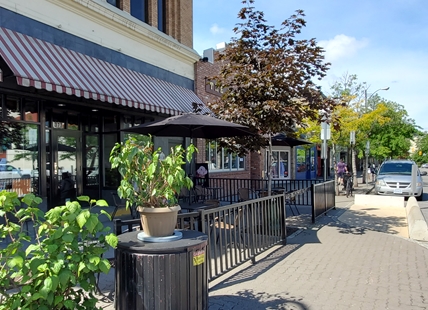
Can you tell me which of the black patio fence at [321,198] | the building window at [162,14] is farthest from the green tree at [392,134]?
the building window at [162,14]

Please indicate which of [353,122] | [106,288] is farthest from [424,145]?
[106,288]

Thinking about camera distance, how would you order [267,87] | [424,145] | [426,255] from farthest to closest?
[424,145] < [267,87] < [426,255]

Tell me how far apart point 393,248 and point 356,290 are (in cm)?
263

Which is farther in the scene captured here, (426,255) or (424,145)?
(424,145)

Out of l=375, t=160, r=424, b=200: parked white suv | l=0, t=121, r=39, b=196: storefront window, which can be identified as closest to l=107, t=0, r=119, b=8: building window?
l=0, t=121, r=39, b=196: storefront window

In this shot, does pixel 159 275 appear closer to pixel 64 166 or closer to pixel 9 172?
pixel 9 172

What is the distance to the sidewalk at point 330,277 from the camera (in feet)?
13.3

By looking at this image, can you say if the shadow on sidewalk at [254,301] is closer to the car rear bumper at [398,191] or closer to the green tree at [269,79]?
the green tree at [269,79]

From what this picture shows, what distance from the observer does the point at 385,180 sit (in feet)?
48.9

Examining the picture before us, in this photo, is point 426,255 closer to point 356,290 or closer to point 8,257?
Answer: point 356,290

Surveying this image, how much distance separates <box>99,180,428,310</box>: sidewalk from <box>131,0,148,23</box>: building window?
28.6ft

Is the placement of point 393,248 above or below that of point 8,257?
below

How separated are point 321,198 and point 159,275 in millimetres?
7586

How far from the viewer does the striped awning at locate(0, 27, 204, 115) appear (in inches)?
248
